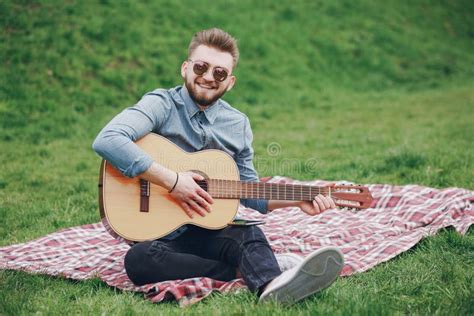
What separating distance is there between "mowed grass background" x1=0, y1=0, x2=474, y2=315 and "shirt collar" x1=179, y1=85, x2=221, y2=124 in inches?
53.4

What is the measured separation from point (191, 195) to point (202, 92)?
794 mm

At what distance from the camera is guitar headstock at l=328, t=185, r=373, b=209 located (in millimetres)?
3779

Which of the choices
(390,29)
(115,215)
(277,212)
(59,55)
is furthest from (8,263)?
(390,29)

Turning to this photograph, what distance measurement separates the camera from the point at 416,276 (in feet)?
10.9

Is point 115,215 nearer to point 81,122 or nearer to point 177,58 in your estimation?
point 81,122

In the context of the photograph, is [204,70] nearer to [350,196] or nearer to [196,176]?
[196,176]

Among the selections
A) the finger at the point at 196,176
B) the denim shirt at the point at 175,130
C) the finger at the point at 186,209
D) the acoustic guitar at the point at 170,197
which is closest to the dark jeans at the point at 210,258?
the acoustic guitar at the point at 170,197

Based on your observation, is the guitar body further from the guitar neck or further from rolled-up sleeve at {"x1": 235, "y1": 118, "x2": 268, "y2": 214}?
rolled-up sleeve at {"x1": 235, "y1": 118, "x2": 268, "y2": 214}

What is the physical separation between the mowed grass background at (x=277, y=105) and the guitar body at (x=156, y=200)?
0.44 m

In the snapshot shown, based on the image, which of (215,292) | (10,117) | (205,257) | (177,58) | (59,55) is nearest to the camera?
(215,292)

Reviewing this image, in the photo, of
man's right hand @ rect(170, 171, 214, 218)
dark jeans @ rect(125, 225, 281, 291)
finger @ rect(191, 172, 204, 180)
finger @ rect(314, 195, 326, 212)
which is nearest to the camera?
dark jeans @ rect(125, 225, 281, 291)

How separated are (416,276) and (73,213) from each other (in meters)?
3.46

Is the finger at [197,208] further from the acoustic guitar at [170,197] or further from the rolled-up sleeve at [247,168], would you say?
the rolled-up sleeve at [247,168]

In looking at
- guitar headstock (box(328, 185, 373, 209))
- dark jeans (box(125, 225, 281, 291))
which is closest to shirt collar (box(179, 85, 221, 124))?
dark jeans (box(125, 225, 281, 291))
